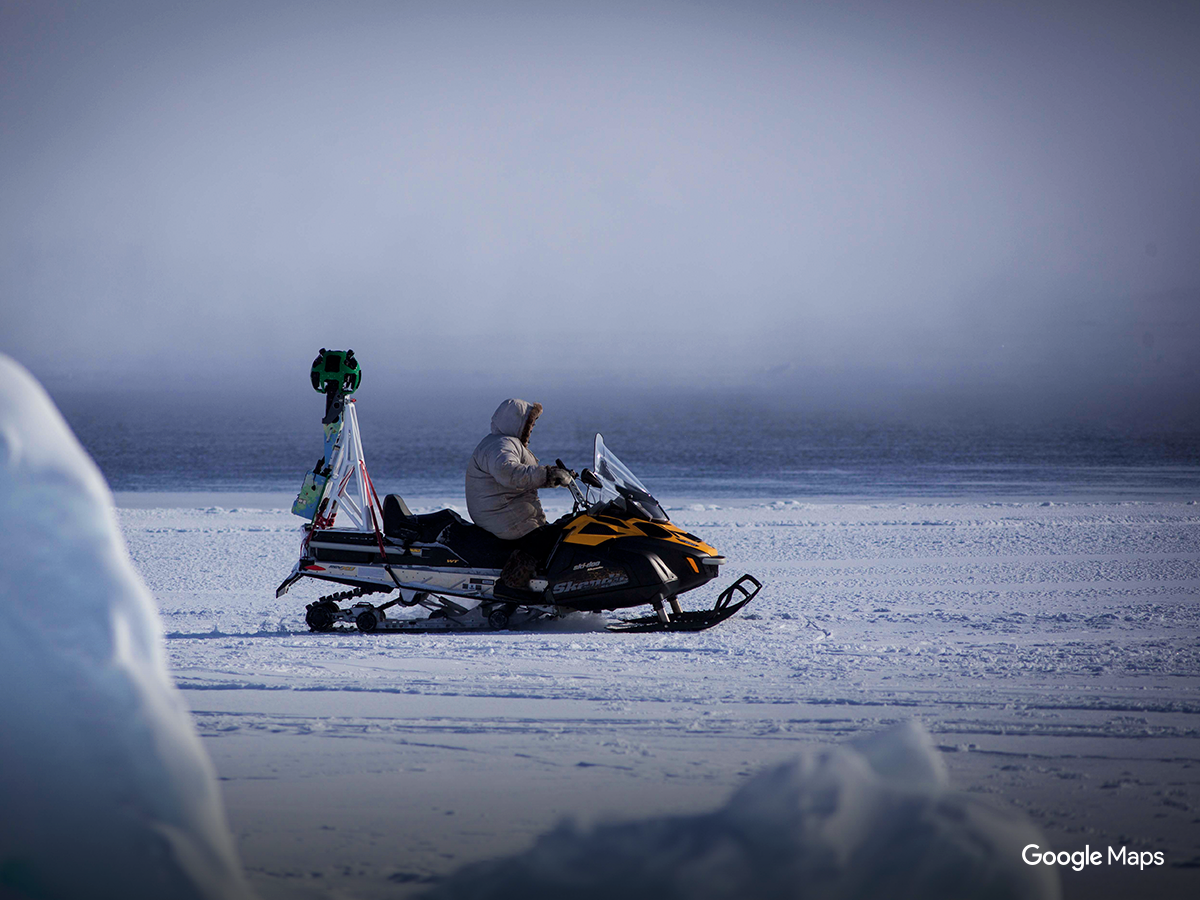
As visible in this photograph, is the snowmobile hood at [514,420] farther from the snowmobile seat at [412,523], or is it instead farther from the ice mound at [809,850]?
the ice mound at [809,850]

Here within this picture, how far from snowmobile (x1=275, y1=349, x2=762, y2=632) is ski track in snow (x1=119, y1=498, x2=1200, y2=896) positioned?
27cm

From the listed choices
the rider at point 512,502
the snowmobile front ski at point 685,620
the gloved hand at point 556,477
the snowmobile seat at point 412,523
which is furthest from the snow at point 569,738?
the gloved hand at point 556,477

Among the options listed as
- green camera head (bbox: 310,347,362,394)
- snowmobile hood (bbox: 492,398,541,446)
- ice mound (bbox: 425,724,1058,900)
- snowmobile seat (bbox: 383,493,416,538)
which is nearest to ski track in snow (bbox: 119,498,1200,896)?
ice mound (bbox: 425,724,1058,900)

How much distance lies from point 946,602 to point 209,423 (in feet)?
265

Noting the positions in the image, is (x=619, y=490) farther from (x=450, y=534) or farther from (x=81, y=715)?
(x=81, y=715)

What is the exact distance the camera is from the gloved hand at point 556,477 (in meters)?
6.06

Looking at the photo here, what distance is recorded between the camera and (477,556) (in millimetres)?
6402

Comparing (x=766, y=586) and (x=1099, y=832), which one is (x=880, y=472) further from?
(x=1099, y=832)

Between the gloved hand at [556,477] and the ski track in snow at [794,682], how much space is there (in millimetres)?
997

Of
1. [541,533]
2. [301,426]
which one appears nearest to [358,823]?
[541,533]

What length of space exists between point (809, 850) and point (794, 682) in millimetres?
2555

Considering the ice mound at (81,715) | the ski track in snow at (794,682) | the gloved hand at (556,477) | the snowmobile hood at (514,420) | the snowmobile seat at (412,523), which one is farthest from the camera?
the snowmobile seat at (412,523)

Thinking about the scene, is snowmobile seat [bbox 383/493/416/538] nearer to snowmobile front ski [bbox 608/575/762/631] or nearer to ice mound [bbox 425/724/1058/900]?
snowmobile front ski [bbox 608/575/762/631]

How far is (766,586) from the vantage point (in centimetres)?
841
